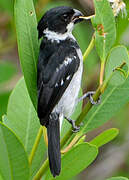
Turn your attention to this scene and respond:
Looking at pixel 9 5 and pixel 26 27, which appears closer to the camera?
pixel 26 27

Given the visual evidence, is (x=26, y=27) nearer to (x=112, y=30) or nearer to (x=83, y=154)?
(x=112, y=30)

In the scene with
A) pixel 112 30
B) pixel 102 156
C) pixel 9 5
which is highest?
pixel 112 30

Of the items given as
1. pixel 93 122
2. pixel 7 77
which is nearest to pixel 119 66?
pixel 93 122

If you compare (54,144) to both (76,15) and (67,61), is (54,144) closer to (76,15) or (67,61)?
(67,61)

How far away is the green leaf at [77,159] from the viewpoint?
2.11 metres

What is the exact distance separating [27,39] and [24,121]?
0.53 meters

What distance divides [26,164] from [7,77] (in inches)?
70.1

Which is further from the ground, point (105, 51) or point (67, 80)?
point (105, 51)

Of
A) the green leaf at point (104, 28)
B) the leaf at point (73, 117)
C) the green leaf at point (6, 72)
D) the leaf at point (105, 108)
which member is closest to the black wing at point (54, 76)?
the leaf at point (73, 117)

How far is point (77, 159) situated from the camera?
216 centimetres

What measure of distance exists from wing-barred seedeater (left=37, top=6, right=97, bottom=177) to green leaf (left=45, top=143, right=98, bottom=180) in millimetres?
266

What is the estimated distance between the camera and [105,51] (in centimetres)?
220

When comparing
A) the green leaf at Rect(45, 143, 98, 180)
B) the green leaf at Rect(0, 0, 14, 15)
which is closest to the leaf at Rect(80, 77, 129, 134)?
the green leaf at Rect(45, 143, 98, 180)

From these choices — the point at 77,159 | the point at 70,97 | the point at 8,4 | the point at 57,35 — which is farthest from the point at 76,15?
the point at 77,159
